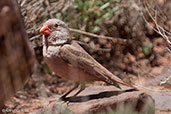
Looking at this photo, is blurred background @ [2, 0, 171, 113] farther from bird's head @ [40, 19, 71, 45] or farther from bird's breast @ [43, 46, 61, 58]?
bird's breast @ [43, 46, 61, 58]

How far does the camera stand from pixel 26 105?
6.93 meters

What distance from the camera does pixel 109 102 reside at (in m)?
4.62

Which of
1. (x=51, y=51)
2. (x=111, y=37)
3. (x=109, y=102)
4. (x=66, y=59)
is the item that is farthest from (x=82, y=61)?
(x=111, y=37)

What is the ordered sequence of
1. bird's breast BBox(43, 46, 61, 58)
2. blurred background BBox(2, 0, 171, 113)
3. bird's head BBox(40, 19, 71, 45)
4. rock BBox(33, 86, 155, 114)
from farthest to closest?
blurred background BBox(2, 0, 171, 113)
bird's head BBox(40, 19, 71, 45)
bird's breast BBox(43, 46, 61, 58)
rock BBox(33, 86, 155, 114)

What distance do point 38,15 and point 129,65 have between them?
2694 millimetres

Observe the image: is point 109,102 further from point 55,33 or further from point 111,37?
point 111,37

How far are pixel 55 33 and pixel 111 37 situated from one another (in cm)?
363

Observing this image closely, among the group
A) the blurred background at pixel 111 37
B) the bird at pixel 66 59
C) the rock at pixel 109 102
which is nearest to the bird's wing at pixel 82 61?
the bird at pixel 66 59

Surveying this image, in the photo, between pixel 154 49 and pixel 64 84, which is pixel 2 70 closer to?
pixel 64 84

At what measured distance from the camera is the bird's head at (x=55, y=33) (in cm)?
492

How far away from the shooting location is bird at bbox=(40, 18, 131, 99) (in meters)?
4.74

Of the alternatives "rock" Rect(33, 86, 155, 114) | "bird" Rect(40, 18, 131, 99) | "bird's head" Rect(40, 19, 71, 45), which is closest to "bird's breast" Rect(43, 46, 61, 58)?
"bird" Rect(40, 18, 131, 99)

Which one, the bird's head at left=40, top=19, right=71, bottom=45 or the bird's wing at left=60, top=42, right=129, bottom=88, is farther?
the bird's head at left=40, top=19, right=71, bottom=45

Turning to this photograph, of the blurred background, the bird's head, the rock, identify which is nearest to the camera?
the rock
